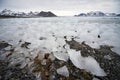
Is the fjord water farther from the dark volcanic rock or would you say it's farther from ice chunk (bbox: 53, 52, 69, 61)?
ice chunk (bbox: 53, 52, 69, 61)

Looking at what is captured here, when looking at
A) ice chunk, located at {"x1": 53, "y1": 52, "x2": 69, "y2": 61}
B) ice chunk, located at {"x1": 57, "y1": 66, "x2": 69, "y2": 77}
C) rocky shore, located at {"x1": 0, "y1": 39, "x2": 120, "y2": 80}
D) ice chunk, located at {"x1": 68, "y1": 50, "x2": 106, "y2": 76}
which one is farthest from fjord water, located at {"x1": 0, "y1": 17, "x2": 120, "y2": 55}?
ice chunk, located at {"x1": 57, "y1": 66, "x2": 69, "y2": 77}

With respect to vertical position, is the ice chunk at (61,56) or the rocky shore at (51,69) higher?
the ice chunk at (61,56)

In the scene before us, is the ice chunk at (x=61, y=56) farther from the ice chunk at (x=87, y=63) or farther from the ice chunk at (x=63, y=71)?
the ice chunk at (x=63, y=71)

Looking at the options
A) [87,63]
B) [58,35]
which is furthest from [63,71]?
[58,35]

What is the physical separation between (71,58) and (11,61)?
2.57 metres

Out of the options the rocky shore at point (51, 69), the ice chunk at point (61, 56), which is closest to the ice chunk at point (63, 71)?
the rocky shore at point (51, 69)

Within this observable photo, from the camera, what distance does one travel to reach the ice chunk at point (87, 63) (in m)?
4.03

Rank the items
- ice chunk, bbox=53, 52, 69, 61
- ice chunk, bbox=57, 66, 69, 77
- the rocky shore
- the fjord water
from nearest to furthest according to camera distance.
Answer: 1. the rocky shore
2. ice chunk, bbox=57, 66, 69, 77
3. ice chunk, bbox=53, 52, 69, 61
4. the fjord water

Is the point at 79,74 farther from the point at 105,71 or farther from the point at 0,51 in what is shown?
the point at 0,51

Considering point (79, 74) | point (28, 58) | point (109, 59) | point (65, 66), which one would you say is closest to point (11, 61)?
point (28, 58)

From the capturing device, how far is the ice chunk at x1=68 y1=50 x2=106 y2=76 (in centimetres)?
403

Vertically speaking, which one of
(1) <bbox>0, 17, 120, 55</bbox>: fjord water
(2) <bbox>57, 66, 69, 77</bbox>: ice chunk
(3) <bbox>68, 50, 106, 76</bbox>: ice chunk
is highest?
(1) <bbox>0, 17, 120, 55</bbox>: fjord water

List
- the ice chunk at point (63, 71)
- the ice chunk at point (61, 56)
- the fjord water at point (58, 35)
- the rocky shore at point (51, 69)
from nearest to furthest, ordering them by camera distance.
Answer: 1. the rocky shore at point (51, 69)
2. the ice chunk at point (63, 71)
3. the ice chunk at point (61, 56)
4. the fjord water at point (58, 35)

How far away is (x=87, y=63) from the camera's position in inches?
179
